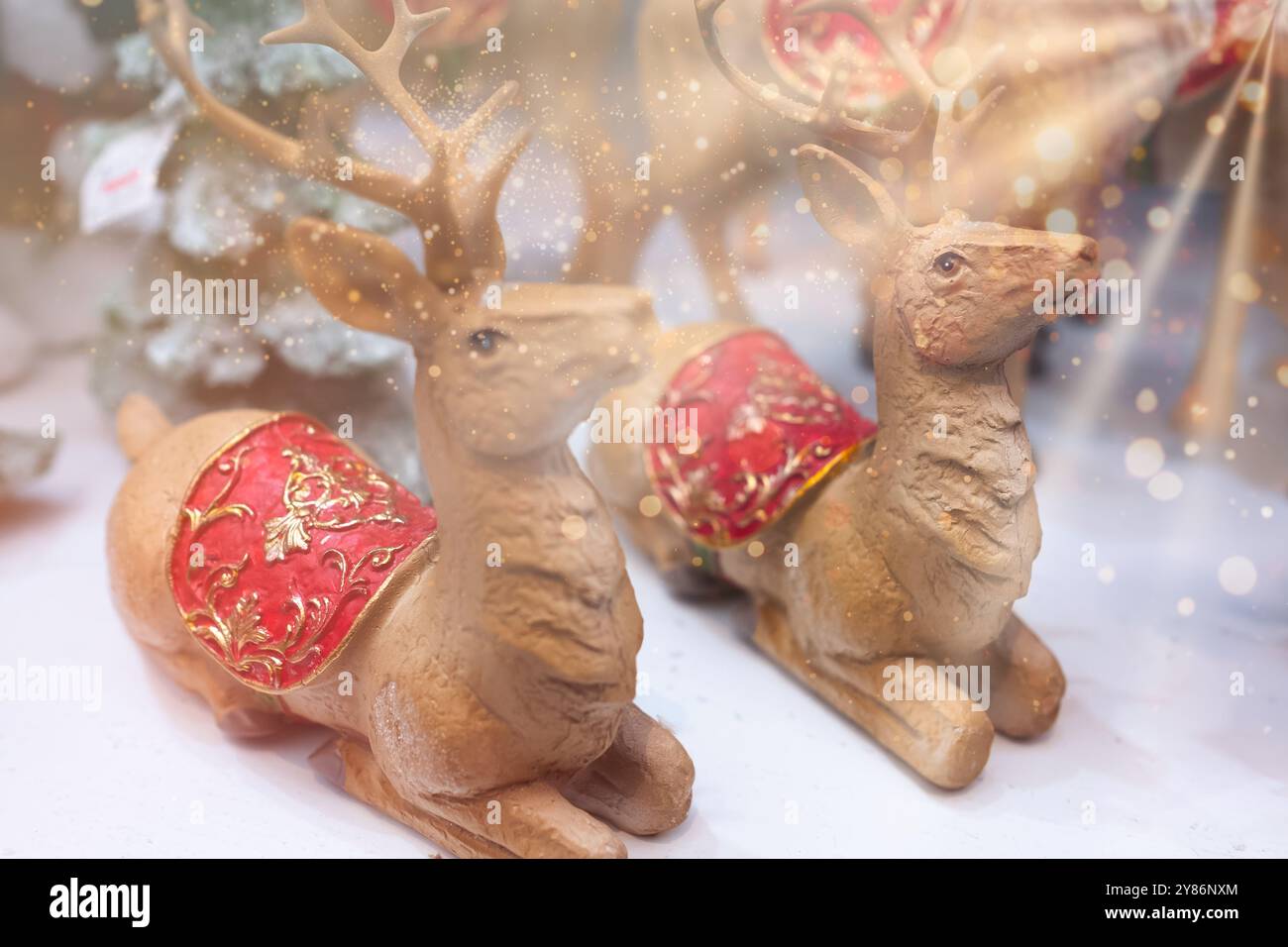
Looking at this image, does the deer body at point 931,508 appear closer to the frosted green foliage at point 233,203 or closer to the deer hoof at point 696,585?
the deer hoof at point 696,585

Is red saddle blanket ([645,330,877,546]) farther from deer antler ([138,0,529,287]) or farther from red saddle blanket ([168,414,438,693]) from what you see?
deer antler ([138,0,529,287])

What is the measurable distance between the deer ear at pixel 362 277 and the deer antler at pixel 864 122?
75cm

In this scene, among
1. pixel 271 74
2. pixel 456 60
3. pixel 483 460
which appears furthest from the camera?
pixel 271 74

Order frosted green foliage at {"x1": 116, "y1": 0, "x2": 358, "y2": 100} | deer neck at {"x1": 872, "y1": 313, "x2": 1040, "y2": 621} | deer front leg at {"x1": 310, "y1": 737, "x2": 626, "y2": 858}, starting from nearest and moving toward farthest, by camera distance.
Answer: deer front leg at {"x1": 310, "y1": 737, "x2": 626, "y2": 858}
deer neck at {"x1": 872, "y1": 313, "x2": 1040, "y2": 621}
frosted green foliage at {"x1": 116, "y1": 0, "x2": 358, "y2": 100}

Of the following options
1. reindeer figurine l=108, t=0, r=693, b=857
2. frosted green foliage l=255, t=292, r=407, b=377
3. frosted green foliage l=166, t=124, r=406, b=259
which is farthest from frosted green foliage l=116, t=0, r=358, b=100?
reindeer figurine l=108, t=0, r=693, b=857

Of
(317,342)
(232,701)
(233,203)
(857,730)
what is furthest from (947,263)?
(233,203)

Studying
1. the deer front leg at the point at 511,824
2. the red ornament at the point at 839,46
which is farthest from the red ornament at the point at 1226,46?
the deer front leg at the point at 511,824

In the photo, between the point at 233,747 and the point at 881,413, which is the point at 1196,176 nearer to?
the point at 881,413

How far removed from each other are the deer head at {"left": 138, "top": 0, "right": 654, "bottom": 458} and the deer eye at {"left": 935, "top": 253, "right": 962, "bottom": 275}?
22.8 inches

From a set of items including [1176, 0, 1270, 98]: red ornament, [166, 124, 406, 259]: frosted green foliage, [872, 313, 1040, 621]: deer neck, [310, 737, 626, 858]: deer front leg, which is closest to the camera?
[310, 737, 626, 858]: deer front leg

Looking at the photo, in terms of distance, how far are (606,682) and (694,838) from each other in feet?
1.30

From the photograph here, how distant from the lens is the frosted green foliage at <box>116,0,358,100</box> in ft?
7.62

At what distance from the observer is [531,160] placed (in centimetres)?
189
